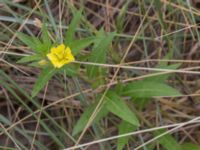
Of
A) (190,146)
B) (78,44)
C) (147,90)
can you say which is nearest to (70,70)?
(78,44)

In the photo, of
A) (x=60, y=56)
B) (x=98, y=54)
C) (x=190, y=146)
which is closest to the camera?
(x=60, y=56)

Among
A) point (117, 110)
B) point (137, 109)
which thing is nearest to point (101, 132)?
point (137, 109)

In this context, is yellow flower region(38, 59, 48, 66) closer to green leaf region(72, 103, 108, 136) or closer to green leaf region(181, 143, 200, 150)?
green leaf region(72, 103, 108, 136)

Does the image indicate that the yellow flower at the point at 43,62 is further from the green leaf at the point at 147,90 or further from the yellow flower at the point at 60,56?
the green leaf at the point at 147,90

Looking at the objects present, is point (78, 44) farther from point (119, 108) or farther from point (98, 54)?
point (119, 108)

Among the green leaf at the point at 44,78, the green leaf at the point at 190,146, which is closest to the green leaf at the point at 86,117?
the green leaf at the point at 44,78

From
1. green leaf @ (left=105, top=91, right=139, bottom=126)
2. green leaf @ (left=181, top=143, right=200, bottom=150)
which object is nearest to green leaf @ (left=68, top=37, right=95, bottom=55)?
green leaf @ (left=105, top=91, right=139, bottom=126)
